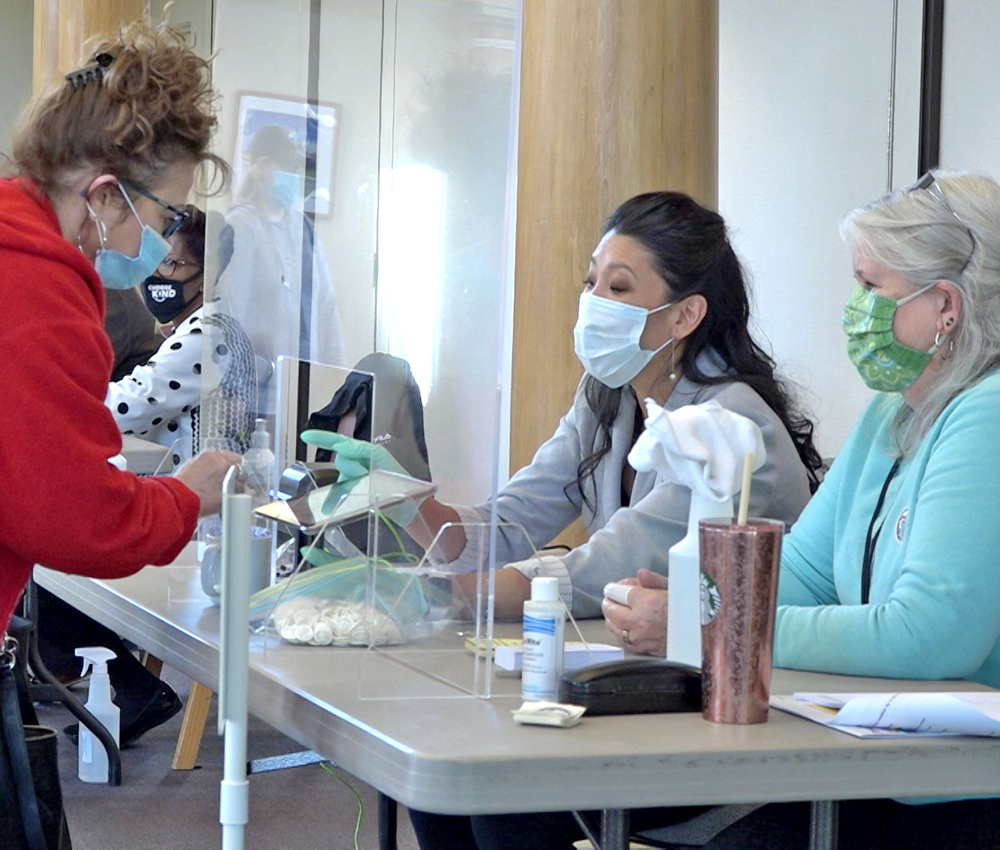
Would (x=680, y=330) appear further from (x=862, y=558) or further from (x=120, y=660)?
(x=120, y=660)

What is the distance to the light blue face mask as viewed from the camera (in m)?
1.58

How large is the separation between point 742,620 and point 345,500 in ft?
1.78

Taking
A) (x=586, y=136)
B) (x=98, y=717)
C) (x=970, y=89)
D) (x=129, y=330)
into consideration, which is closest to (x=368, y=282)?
(x=586, y=136)

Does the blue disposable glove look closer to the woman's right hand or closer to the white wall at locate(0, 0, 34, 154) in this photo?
the woman's right hand

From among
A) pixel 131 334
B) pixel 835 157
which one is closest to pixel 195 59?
pixel 131 334

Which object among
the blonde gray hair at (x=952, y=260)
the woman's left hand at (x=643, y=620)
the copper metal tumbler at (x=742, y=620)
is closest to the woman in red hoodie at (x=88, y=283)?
the woman's left hand at (x=643, y=620)

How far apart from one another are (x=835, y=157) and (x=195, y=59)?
131 inches

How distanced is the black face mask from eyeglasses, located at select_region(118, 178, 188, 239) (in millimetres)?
1217

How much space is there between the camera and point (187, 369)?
3133 millimetres

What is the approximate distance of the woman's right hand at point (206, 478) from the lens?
1.56 m

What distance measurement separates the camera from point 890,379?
1713 mm

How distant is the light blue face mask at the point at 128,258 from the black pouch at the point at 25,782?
53 cm

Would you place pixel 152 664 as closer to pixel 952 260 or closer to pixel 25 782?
pixel 25 782

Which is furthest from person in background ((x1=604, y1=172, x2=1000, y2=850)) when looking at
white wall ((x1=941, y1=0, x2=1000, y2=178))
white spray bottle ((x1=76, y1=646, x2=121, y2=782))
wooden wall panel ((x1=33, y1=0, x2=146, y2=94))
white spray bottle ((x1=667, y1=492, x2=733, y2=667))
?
wooden wall panel ((x1=33, y1=0, x2=146, y2=94))
